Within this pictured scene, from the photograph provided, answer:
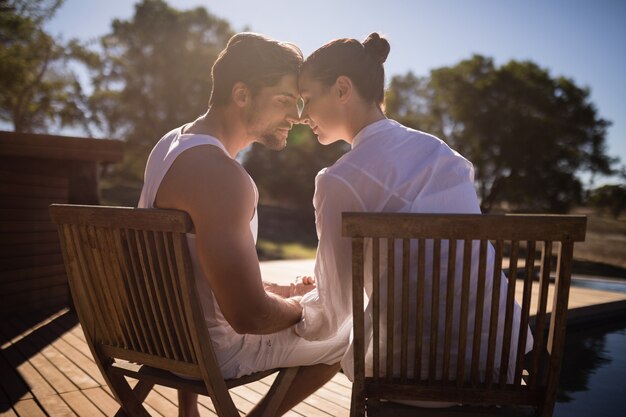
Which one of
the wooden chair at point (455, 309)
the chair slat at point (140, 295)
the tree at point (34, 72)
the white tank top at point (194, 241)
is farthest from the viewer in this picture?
the tree at point (34, 72)

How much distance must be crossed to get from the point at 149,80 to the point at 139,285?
73.3ft

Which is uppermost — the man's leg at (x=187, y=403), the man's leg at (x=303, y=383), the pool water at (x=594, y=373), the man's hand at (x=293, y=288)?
the man's hand at (x=293, y=288)

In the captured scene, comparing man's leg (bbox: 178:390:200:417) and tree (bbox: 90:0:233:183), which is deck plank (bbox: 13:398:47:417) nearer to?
man's leg (bbox: 178:390:200:417)

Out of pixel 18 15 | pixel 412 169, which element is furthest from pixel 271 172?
pixel 412 169

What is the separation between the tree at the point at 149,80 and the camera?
70.3 ft

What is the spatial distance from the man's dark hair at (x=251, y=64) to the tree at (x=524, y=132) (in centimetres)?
1486

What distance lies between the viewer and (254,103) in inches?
77.4

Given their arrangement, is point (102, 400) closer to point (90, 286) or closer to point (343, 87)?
point (90, 286)

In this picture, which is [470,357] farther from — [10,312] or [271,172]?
[271,172]

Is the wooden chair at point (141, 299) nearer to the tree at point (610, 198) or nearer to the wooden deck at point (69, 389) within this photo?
the wooden deck at point (69, 389)

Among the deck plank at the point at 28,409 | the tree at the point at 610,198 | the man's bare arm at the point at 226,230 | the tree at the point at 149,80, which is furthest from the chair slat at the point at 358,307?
the tree at the point at 149,80

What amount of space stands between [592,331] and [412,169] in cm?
428

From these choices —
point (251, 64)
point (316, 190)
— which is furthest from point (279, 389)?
point (251, 64)

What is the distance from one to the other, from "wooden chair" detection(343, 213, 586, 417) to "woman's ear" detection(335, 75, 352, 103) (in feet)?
1.76
